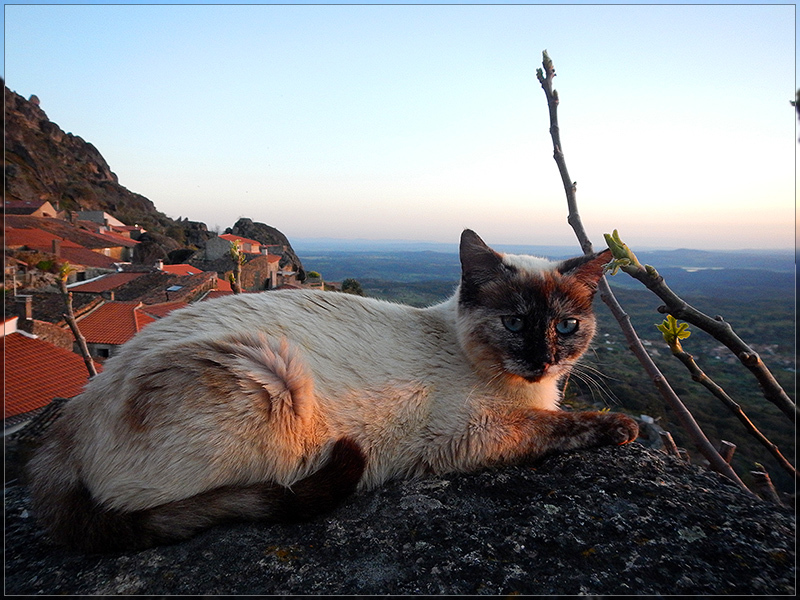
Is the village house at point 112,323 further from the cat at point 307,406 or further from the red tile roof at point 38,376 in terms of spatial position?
the cat at point 307,406

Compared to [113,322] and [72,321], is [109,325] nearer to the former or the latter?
[113,322]

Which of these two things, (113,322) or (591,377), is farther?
(113,322)

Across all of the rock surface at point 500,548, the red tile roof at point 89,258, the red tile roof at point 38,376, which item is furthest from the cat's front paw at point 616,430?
the red tile roof at point 89,258

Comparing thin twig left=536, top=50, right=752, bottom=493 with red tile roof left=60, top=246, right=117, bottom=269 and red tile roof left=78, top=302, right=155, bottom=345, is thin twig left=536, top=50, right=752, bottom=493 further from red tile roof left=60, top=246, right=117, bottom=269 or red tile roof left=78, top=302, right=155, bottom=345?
red tile roof left=60, top=246, right=117, bottom=269

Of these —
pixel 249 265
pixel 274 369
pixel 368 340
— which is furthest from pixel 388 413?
pixel 249 265

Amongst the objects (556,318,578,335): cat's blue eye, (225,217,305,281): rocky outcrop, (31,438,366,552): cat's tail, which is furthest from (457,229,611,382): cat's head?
(225,217,305,281): rocky outcrop

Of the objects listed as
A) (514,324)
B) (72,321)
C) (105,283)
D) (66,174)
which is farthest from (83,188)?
(514,324)

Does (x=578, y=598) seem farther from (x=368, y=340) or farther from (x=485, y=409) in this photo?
(x=368, y=340)
